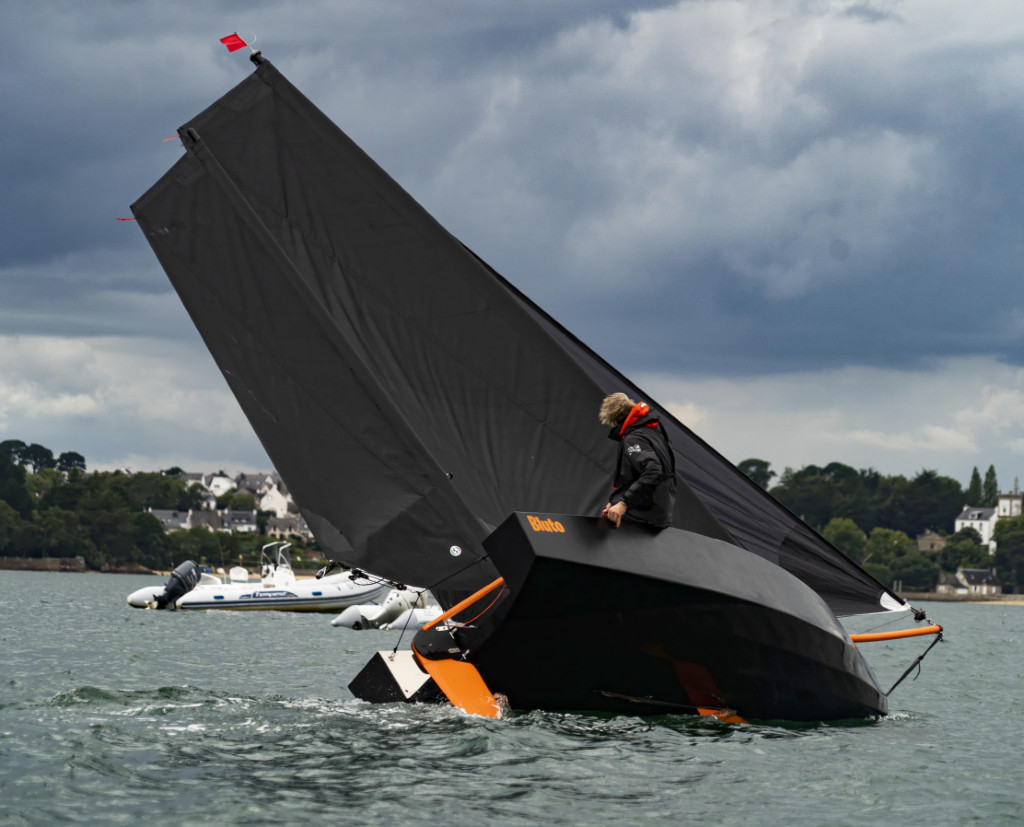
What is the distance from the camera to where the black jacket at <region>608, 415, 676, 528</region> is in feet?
27.5

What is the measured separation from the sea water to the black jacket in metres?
1.58

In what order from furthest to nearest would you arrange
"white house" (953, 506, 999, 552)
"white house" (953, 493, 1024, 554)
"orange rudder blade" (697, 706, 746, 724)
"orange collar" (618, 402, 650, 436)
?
"white house" (953, 493, 1024, 554)
"white house" (953, 506, 999, 552)
"orange rudder blade" (697, 706, 746, 724)
"orange collar" (618, 402, 650, 436)

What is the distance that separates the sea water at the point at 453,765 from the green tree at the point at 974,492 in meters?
165

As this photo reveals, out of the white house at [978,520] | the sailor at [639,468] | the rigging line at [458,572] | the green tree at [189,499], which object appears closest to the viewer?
the sailor at [639,468]

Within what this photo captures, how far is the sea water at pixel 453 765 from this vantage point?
6.16 meters

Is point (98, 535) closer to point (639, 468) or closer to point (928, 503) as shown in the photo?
point (928, 503)

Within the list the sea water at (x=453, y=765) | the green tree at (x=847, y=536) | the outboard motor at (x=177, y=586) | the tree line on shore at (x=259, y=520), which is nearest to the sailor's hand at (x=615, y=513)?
the sea water at (x=453, y=765)

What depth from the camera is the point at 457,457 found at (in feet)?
32.8

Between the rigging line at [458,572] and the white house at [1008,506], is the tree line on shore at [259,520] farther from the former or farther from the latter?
the rigging line at [458,572]

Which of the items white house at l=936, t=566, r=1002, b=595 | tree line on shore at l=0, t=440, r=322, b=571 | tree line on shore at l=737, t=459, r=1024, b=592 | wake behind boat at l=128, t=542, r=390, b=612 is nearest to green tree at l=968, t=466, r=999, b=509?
tree line on shore at l=737, t=459, r=1024, b=592

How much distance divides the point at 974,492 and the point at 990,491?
303 cm

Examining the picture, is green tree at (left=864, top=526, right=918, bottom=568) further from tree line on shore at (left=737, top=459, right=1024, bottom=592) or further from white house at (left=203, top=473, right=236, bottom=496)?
white house at (left=203, top=473, right=236, bottom=496)

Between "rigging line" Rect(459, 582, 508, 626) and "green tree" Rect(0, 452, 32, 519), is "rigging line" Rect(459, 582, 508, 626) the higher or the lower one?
the lower one

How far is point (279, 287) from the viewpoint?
32.8ft
